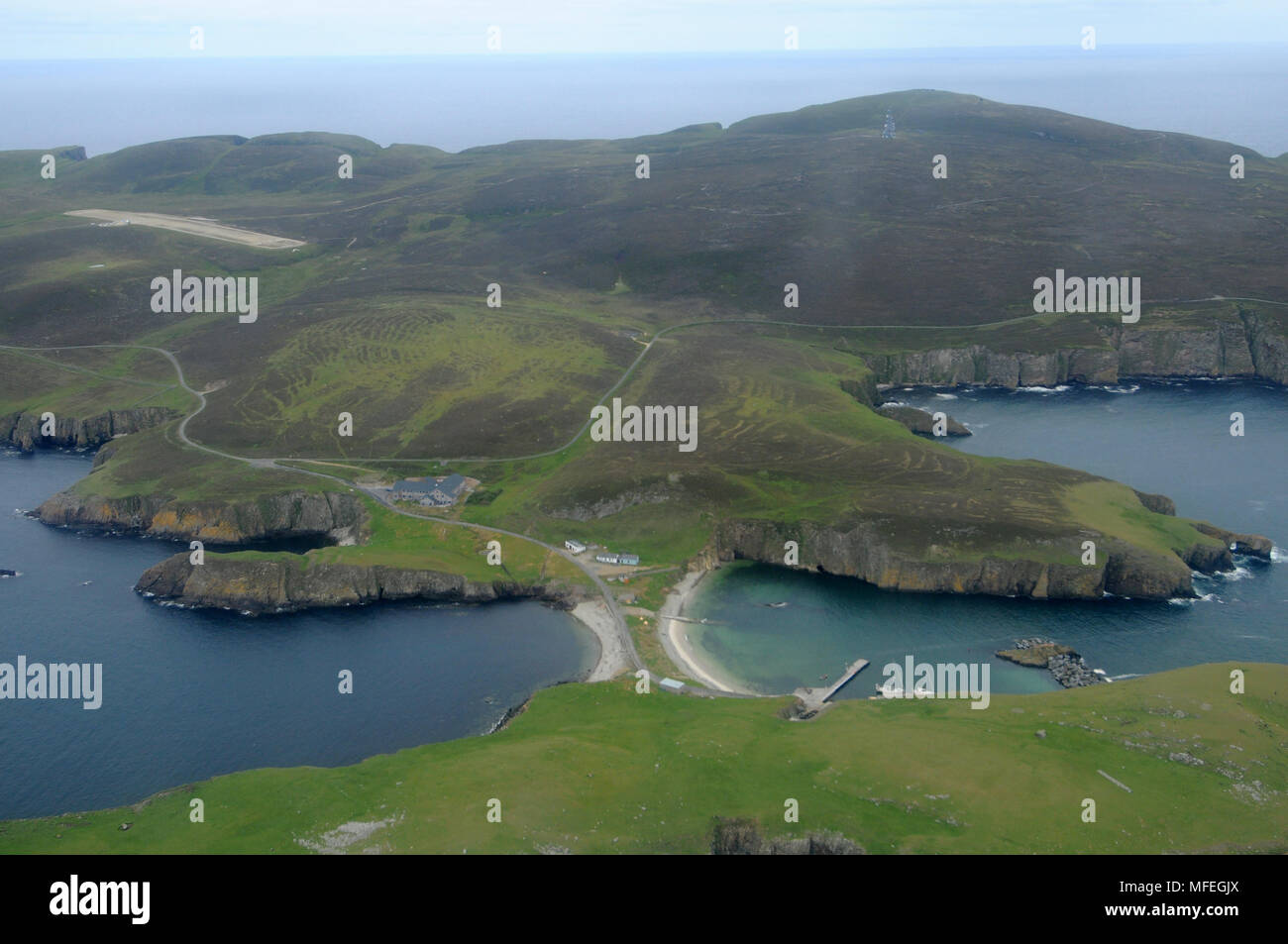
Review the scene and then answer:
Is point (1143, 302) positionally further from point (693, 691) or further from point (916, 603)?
point (693, 691)

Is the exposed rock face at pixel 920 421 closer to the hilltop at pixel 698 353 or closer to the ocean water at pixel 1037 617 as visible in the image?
the hilltop at pixel 698 353

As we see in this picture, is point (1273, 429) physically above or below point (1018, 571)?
above

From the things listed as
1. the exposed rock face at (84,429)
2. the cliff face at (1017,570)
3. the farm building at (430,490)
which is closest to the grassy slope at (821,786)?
the cliff face at (1017,570)

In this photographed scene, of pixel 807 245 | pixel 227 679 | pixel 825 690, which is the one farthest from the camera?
pixel 807 245

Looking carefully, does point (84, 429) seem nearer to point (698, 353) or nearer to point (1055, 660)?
point (698, 353)

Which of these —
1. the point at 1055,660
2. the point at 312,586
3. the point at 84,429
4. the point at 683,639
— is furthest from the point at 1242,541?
the point at 84,429

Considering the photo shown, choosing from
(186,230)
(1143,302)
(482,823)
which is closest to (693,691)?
(482,823)
